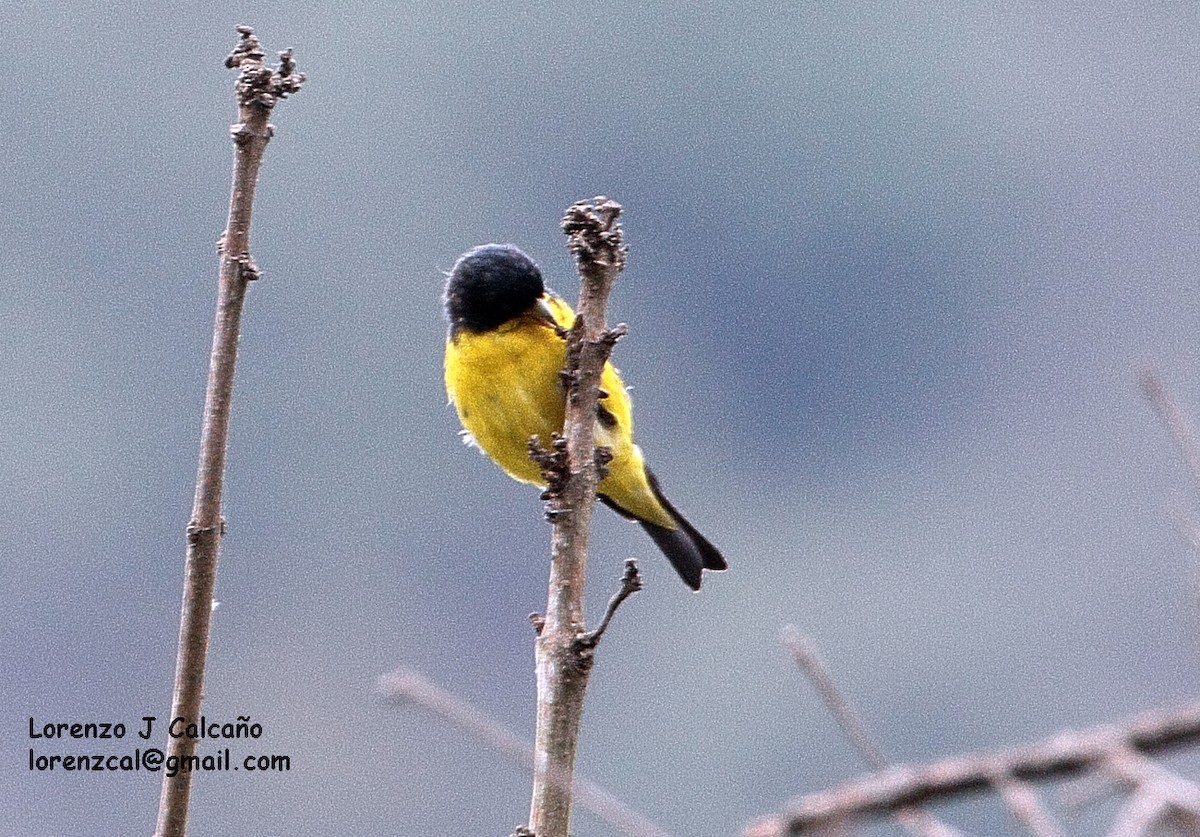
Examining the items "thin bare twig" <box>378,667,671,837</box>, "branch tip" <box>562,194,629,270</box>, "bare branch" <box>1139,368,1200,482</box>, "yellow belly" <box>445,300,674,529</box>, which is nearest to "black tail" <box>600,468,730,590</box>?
"yellow belly" <box>445,300,674,529</box>

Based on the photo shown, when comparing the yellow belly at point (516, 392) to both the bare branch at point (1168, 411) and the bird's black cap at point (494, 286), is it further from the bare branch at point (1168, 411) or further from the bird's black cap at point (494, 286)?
the bare branch at point (1168, 411)

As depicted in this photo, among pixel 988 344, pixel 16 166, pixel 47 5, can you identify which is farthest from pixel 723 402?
pixel 47 5

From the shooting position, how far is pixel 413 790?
139 feet

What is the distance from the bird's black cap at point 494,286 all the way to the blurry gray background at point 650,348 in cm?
Result: 2842

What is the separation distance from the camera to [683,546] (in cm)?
646

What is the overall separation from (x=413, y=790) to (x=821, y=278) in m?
32.6

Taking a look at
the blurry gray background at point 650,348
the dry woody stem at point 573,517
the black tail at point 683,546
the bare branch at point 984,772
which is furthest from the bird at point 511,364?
the blurry gray background at point 650,348

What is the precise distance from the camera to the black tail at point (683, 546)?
6418 mm

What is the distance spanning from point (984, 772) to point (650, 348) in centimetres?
5919

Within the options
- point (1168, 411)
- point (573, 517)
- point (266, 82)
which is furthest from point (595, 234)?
point (1168, 411)

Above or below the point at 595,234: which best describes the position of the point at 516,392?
above

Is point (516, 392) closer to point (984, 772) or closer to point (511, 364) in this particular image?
point (511, 364)

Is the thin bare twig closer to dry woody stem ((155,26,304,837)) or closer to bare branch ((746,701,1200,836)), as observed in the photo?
bare branch ((746,701,1200,836))

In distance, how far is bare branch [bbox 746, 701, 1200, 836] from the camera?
1.03 meters
